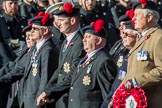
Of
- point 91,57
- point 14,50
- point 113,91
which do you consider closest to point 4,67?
point 14,50

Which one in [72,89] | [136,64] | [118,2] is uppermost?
[136,64]

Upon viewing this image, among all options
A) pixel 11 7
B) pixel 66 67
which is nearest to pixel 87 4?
pixel 11 7

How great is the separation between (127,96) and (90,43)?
1418mm

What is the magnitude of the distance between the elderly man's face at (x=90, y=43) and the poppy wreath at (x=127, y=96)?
1.28m

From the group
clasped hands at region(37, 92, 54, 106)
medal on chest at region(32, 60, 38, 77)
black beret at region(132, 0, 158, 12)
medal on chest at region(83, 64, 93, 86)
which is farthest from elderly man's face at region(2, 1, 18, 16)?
black beret at region(132, 0, 158, 12)

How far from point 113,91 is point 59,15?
1.74 m

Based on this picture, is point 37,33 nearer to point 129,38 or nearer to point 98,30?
point 98,30

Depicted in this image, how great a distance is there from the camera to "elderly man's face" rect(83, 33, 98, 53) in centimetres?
842

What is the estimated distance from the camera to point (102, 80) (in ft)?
27.0

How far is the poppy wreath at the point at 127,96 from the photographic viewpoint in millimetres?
7070

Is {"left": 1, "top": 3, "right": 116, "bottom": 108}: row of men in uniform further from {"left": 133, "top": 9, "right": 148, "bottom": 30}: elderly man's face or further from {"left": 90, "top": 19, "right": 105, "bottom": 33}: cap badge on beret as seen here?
{"left": 133, "top": 9, "right": 148, "bottom": 30}: elderly man's face

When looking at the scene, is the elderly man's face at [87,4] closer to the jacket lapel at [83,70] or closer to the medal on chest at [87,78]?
the jacket lapel at [83,70]

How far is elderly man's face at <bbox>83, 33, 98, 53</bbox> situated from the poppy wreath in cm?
128

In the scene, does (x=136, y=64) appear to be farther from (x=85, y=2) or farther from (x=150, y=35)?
(x=85, y=2)
